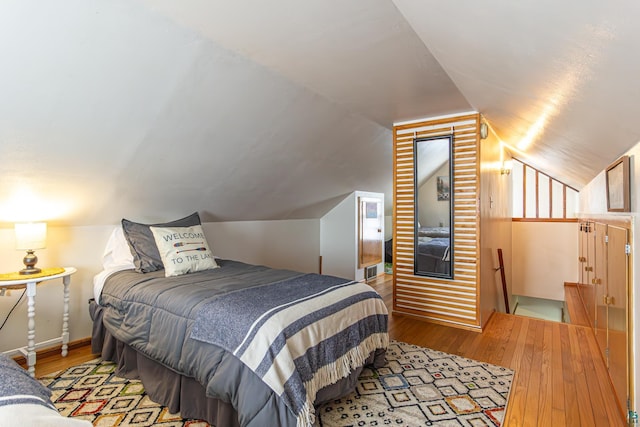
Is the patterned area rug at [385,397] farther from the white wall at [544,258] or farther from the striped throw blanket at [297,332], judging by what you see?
the white wall at [544,258]

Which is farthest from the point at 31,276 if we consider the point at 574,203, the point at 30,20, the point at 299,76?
the point at 574,203

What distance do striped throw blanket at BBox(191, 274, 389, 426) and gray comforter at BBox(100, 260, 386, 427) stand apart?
0.22 feet

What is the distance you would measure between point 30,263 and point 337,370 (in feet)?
7.99

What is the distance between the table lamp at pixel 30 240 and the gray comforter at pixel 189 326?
1.74ft

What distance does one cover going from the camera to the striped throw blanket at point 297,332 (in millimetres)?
1589

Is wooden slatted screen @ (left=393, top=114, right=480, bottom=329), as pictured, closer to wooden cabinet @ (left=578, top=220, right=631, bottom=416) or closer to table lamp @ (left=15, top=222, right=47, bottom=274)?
wooden cabinet @ (left=578, top=220, right=631, bottom=416)

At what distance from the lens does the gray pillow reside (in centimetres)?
282

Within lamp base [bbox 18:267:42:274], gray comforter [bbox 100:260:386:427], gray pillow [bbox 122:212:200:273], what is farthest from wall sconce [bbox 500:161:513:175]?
lamp base [bbox 18:267:42:274]

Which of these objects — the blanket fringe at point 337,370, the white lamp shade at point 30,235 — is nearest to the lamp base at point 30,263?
the white lamp shade at point 30,235

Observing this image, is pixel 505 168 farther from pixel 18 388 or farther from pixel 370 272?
pixel 18 388

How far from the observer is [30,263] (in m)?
2.49

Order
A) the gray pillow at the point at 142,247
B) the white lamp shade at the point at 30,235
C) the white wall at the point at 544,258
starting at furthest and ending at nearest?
the white wall at the point at 544,258 < the gray pillow at the point at 142,247 < the white lamp shade at the point at 30,235

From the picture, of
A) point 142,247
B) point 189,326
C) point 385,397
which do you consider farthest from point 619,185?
point 142,247

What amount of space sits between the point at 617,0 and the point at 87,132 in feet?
8.81
